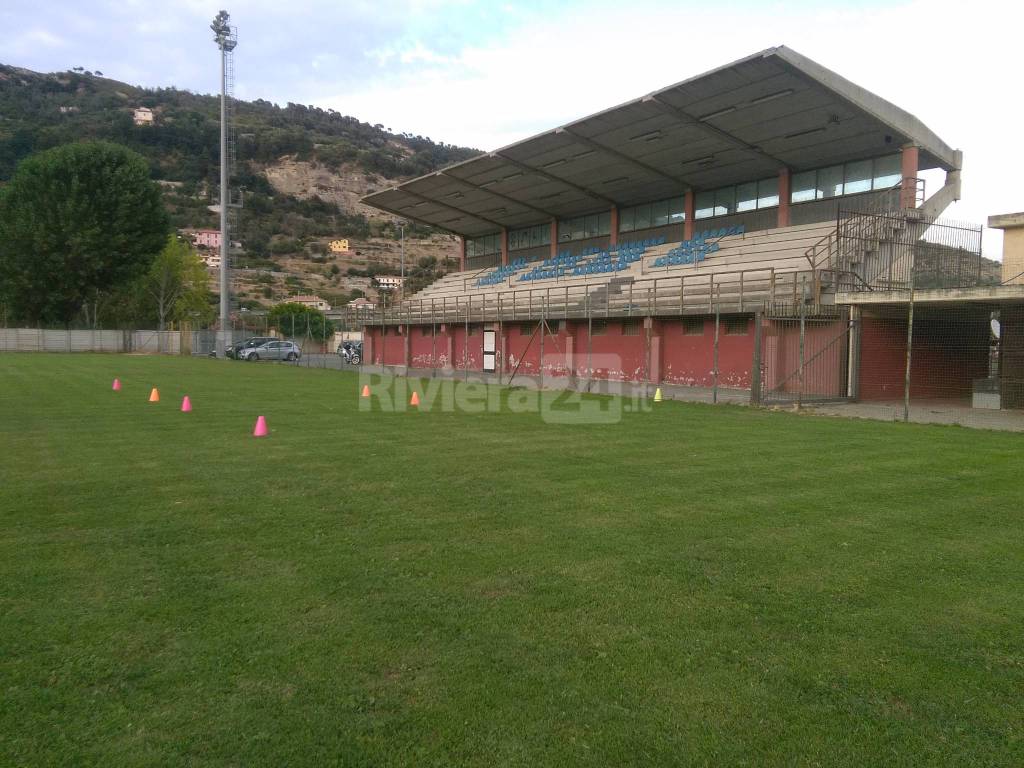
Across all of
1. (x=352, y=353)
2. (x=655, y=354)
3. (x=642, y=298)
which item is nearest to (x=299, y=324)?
(x=352, y=353)

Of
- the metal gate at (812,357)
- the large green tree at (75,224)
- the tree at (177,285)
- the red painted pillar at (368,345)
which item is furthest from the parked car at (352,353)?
the metal gate at (812,357)

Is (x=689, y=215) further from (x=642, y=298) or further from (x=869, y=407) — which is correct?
(x=869, y=407)

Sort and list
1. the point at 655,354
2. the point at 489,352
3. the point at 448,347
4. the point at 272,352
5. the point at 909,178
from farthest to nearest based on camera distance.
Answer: the point at 272,352
the point at 448,347
the point at 489,352
the point at 655,354
the point at 909,178

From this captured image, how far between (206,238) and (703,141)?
95016mm

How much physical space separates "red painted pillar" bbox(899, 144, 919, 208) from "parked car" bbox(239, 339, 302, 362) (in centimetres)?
3603

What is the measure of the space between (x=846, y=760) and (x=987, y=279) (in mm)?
22551

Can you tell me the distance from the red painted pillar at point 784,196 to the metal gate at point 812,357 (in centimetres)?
987

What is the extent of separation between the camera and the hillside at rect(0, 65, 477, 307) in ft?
331

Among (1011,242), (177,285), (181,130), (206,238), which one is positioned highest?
(181,130)

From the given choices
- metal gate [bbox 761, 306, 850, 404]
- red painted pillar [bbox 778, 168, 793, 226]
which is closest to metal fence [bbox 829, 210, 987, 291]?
metal gate [bbox 761, 306, 850, 404]

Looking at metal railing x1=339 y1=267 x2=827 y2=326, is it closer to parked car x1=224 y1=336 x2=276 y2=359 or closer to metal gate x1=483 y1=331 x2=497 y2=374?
metal gate x1=483 y1=331 x2=497 y2=374

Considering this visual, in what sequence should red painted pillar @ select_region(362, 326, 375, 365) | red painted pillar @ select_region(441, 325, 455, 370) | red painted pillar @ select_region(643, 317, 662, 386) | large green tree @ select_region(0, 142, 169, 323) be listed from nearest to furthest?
1. red painted pillar @ select_region(643, 317, 662, 386)
2. red painted pillar @ select_region(441, 325, 455, 370)
3. red painted pillar @ select_region(362, 326, 375, 365)
4. large green tree @ select_region(0, 142, 169, 323)

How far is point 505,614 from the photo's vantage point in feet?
14.4

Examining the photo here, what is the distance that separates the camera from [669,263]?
31641mm
